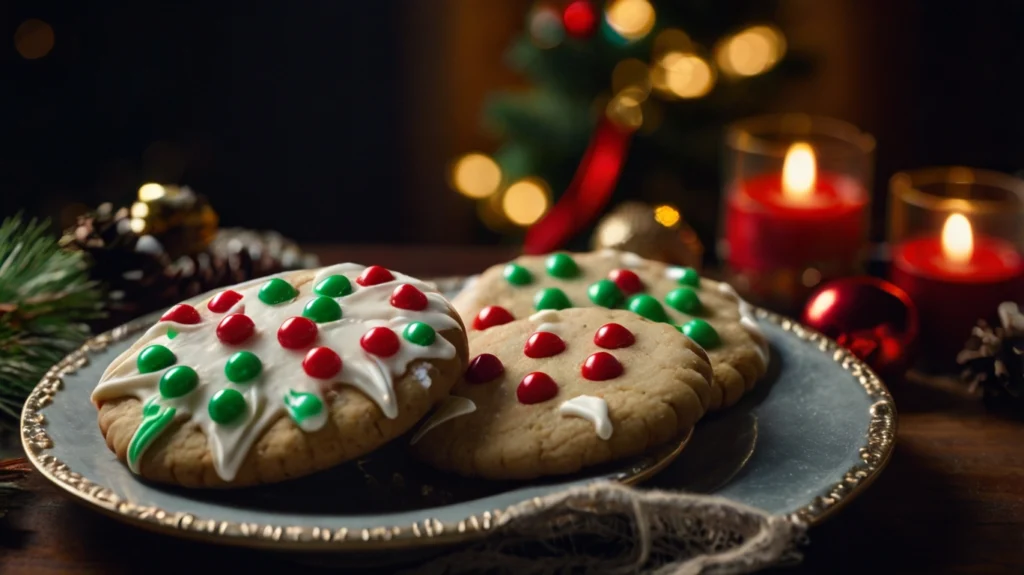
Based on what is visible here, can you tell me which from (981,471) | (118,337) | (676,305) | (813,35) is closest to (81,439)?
(118,337)

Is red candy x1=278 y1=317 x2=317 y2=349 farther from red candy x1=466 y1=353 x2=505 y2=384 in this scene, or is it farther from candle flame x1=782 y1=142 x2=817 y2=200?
candle flame x1=782 y1=142 x2=817 y2=200

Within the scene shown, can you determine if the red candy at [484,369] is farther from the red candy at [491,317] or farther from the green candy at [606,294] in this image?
the green candy at [606,294]

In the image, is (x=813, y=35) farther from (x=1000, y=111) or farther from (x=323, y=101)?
(x=323, y=101)

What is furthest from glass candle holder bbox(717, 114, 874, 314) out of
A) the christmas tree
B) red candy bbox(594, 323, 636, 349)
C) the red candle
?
red candy bbox(594, 323, 636, 349)

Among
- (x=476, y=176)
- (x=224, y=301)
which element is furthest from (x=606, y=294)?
(x=476, y=176)

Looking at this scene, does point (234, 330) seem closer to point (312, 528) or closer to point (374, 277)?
point (374, 277)

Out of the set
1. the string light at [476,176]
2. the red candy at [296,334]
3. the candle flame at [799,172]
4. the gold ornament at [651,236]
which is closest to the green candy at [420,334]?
the red candy at [296,334]
